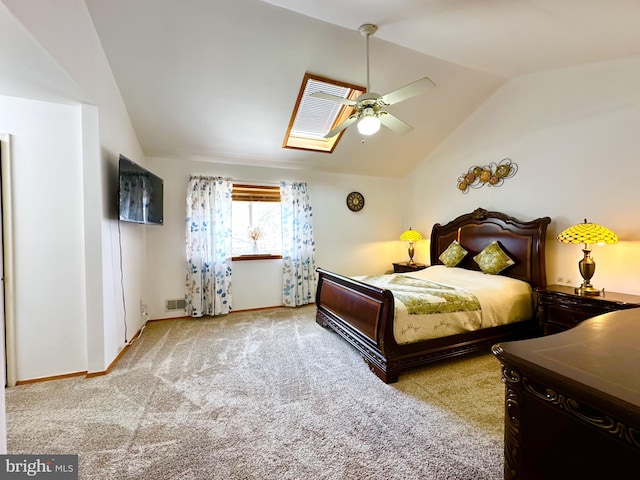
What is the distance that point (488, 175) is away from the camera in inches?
156

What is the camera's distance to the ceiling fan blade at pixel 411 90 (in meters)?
2.14

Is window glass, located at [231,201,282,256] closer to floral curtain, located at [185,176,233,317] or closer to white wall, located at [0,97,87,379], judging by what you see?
floral curtain, located at [185,176,233,317]

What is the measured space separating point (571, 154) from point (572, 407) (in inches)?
137

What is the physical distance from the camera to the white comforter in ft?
8.16

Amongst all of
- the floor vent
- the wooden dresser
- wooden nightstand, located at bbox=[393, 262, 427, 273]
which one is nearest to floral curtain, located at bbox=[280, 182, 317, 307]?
the floor vent

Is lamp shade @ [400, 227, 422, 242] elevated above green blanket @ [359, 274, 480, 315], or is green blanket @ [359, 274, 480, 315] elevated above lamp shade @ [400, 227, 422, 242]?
lamp shade @ [400, 227, 422, 242]

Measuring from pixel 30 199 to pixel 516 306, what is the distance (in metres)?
4.90

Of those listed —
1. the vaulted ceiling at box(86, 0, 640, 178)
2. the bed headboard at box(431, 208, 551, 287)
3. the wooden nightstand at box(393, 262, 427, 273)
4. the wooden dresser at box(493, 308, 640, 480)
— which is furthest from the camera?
the wooden nightstand at box(393, 262, 427, 273)

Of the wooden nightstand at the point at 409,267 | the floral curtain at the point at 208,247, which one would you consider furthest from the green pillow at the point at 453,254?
the floral curtain at the point at 208,247

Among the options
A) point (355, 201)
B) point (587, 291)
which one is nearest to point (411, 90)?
point (587, 291)

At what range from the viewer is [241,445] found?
66.7 inches

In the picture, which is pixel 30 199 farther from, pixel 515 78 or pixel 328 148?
pixel 515 78

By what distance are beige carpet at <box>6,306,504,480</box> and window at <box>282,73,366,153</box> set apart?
3.06 meters

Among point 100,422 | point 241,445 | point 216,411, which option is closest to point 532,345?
point 241,445
